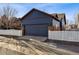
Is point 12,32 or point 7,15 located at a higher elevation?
point 7,15

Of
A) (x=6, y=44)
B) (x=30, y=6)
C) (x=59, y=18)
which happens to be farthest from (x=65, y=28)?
(x=6, y=44)

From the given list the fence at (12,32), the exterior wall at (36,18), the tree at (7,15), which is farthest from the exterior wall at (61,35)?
the tree at (7,15)

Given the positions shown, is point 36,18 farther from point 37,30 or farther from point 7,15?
point 7,15

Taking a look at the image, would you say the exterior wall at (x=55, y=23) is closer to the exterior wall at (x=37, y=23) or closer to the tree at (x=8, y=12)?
the exterior wall at (x=37, y=23)

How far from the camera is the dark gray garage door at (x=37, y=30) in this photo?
523 cm

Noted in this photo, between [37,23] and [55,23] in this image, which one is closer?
[55,23]

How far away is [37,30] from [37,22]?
0.15 meters

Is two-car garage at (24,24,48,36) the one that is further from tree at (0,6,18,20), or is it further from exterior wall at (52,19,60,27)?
tree at (0,6,18,20)

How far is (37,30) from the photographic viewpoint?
5.25 m

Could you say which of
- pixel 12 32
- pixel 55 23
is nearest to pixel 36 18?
pixel 55 23

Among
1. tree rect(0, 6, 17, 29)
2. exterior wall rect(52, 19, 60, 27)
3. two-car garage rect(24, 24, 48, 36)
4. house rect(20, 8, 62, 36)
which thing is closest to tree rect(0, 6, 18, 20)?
tree rect(0, 6, 17, 29)

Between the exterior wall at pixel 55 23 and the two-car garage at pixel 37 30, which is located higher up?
the exterior wall at pixel 55 23
